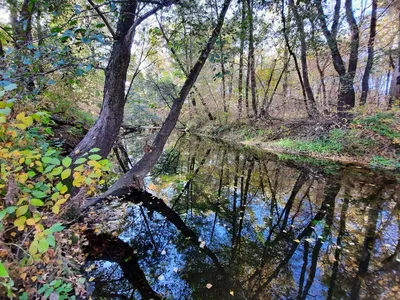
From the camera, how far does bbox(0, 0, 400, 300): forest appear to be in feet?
5.29

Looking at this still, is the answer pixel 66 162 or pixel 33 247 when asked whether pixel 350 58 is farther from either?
pixel 33 247

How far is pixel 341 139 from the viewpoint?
26.1ft

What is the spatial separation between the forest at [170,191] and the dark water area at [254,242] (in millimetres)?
21

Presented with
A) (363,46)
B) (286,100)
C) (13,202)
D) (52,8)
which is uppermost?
(363,46)

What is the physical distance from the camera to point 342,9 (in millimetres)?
9227

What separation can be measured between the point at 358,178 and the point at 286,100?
7.49 m

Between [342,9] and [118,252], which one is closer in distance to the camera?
[118,252]

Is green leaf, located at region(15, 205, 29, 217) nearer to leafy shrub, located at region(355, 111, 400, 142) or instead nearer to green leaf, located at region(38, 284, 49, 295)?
green leaf, located at region(38, 284, 49, 295)

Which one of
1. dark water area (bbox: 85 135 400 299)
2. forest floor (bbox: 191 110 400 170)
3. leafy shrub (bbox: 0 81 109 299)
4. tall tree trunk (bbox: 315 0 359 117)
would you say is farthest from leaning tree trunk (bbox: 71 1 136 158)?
tall tree trunk (bbox: 315 0 359 117)

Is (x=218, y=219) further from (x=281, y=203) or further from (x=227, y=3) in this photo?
(x=227, y=3)

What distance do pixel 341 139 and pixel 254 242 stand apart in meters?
6.91

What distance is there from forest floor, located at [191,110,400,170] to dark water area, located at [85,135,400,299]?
1.49 meters

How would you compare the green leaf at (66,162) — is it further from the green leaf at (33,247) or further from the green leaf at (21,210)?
the green leaf at (33,247)

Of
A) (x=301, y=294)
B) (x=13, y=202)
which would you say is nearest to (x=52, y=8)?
(x=13, y=202)
